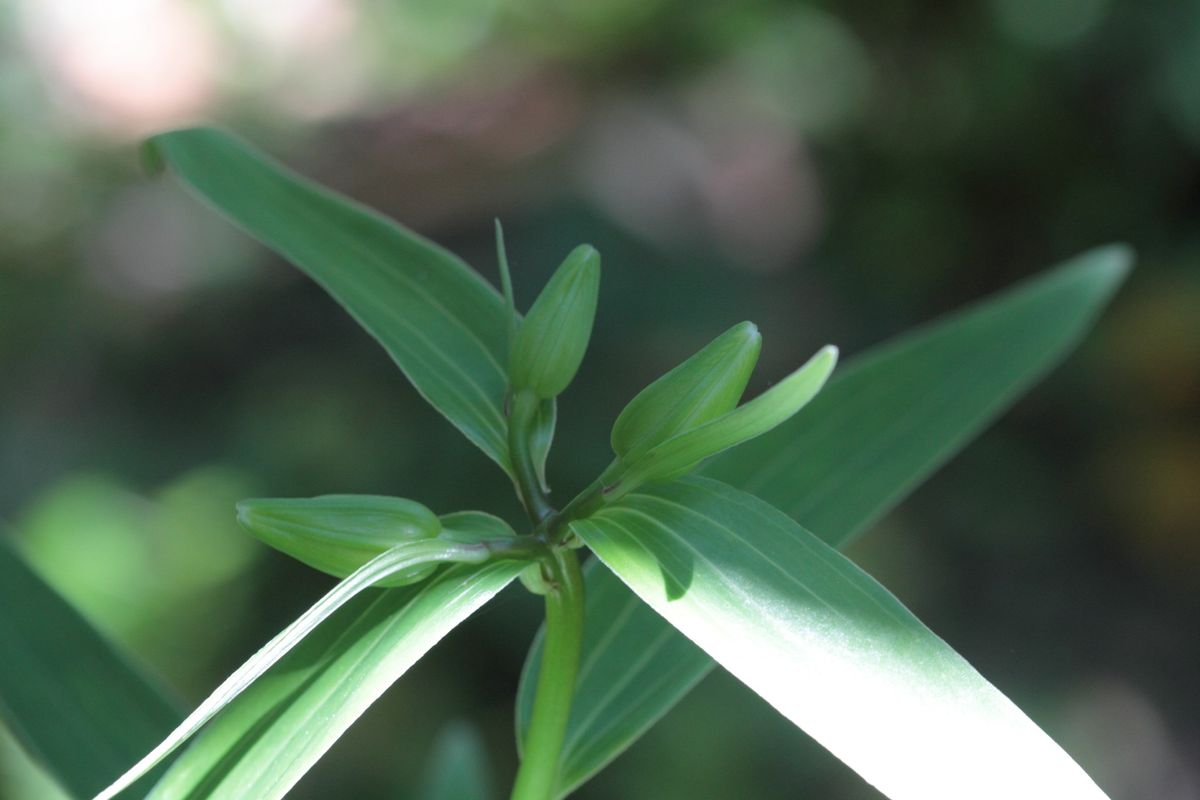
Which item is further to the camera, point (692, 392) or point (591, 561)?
point (591, 561)

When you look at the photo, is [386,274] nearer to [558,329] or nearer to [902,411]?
[558,329]

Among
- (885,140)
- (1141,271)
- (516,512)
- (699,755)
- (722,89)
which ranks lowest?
(699,755)

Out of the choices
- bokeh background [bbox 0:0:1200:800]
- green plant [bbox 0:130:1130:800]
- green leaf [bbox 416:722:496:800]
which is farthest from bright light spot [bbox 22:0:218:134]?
green plant [bbox 0:130:1130:800]

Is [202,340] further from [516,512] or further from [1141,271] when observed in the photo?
[1141,271]

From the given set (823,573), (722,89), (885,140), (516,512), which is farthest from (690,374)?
(722,89)

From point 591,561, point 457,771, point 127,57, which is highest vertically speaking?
point 127,57

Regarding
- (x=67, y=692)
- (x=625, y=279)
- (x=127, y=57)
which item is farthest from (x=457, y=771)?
(x=127, y=57)

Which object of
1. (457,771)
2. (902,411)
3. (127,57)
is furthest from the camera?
(127,57)

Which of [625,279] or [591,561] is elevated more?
[625,279]

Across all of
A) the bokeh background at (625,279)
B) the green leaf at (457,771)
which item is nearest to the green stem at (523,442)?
the green leaf at (457,771)
